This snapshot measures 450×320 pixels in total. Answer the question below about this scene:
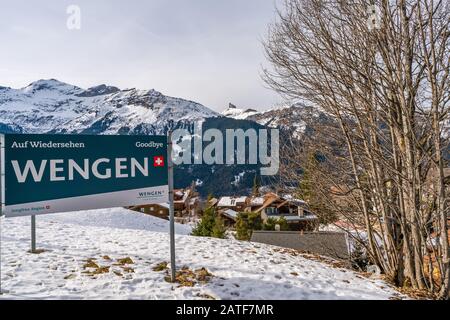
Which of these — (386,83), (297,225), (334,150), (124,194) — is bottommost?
(297,225)

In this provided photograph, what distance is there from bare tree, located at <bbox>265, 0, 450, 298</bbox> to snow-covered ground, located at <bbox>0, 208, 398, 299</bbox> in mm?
1093

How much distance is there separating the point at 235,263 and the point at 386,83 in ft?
13.7

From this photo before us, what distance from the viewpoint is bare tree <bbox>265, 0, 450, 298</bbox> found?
459 cm

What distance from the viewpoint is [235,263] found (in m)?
5.24

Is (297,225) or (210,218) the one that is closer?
(210,218)

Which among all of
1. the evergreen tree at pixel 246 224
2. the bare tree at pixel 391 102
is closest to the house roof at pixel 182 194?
the evergreen tree at pixel 246 224

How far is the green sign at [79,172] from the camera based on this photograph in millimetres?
3682

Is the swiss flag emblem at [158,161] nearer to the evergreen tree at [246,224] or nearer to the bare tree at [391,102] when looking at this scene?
the bare tree at [391,102]

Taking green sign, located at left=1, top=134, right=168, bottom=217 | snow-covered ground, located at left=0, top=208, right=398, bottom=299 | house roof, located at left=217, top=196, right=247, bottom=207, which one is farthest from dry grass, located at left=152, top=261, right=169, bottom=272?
house roof, located at left=217, top=196, right=247, bottom=207

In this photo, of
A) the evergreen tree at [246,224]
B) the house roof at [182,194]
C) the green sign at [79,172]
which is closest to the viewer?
the green sign at [79,172]

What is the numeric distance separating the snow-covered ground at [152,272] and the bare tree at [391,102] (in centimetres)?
109

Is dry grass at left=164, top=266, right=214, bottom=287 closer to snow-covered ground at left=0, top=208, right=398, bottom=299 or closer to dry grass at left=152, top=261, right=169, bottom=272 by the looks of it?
snow-covered ground at left=0, top=208, right=398, bottom=299
